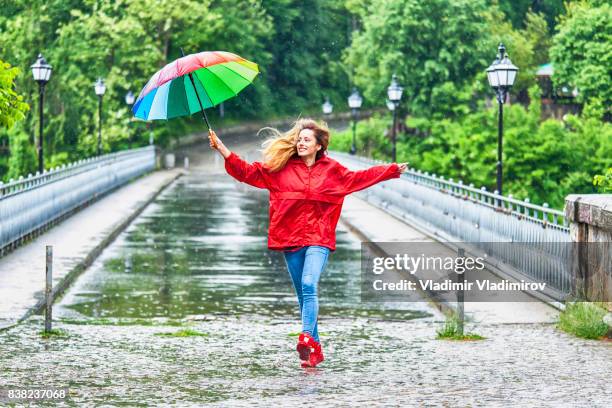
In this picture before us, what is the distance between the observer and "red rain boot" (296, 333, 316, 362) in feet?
32.1

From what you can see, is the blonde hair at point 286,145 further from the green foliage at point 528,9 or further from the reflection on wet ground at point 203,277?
the green foliage at point 528,9

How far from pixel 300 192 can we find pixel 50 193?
53.9 ft

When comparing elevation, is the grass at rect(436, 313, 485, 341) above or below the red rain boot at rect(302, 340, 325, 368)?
below

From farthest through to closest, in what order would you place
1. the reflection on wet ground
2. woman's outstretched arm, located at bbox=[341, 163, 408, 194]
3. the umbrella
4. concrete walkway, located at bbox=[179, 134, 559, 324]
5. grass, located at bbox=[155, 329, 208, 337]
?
the reflection on wet ground < concrete walkway, located at bbox=[179, 134, 559, 324] < grass, located at bbox=[155, 329, 208, 337] < the umbrella < woman's outstretched arm, located at bbox=[341, 163, 408, 194]

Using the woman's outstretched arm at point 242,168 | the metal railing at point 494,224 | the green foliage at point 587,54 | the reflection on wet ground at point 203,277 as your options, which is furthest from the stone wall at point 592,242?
the green foliage at point 587,54

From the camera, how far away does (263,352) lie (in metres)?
11.0

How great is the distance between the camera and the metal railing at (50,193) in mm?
20328

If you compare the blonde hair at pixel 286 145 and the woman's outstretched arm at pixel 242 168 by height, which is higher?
the blonde hair at pixel 286 145

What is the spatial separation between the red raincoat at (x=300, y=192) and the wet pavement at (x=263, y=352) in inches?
40.8

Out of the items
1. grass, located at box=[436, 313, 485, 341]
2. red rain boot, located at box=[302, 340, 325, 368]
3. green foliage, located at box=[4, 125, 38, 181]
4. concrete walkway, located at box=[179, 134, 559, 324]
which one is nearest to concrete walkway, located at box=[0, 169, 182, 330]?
red rain boot, located at box=[302, 340, 325, 368]

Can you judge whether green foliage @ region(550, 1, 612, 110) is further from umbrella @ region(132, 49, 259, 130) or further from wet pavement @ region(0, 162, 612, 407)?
umbrella @ region(132, 49, 259, 130)

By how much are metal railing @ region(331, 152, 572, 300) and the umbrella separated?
5.03 metres

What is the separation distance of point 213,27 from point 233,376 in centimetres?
6763

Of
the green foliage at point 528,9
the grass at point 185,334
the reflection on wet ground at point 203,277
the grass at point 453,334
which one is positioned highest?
the green foliage at point 528,9
